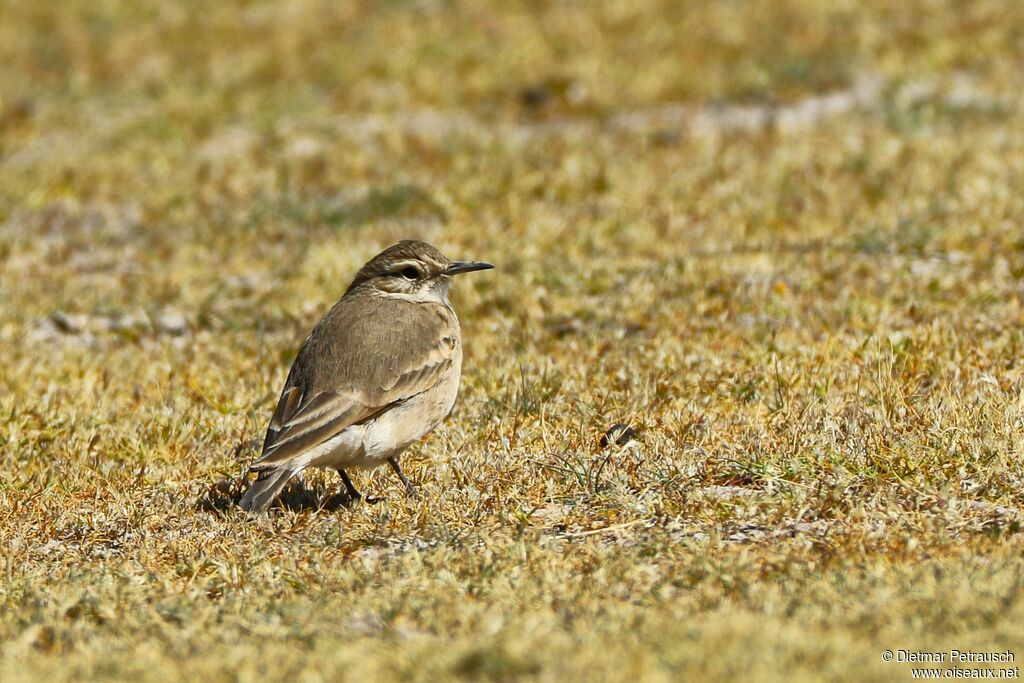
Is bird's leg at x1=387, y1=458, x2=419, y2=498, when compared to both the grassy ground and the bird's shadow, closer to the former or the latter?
the grassy ground

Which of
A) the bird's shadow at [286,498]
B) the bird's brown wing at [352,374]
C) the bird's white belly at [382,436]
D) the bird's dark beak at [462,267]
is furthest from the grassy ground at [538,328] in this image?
the bird's dark beak at [462,267]

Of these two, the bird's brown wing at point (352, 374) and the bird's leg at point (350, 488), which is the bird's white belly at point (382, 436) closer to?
the bird's brown wing at point (352, 374)

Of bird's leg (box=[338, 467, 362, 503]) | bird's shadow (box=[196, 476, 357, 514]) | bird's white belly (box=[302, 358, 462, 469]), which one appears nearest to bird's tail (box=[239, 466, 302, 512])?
bird's white belly (box=[302, 358, 462, 469])

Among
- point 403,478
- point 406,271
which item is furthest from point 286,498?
point 406,271

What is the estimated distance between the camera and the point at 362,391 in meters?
8.31

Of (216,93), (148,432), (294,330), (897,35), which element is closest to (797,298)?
(294,330)

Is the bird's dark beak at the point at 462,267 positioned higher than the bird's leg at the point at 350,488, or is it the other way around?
the bird's dark beak at the point at 462,267

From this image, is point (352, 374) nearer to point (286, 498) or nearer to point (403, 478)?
point (403, 478)

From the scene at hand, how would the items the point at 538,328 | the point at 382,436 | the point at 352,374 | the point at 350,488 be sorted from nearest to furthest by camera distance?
1. the point at 382,436
2. the point at 352,374
3. the point at 350,488
4. the point at 538,328

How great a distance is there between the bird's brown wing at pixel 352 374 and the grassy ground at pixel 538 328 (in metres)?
0.52

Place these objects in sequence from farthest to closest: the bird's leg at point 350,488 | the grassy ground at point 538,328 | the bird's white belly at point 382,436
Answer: the bird's leg at point 350,488
the bird's white belly at point 382,436
the grassy ground at point 538,328

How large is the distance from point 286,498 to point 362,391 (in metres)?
0.88

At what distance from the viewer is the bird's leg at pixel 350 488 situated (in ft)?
27.8

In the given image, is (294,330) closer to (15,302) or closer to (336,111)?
(15,302)
